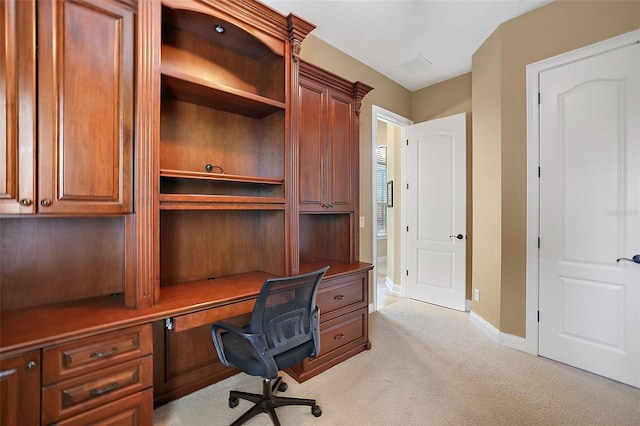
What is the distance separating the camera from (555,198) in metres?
2.42

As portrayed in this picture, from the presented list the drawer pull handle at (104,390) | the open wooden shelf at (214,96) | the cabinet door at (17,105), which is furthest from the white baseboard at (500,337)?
the cabinet door at (17,105)

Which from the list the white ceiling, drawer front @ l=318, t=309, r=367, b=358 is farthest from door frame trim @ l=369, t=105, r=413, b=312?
drawer front @ l=318, t=309, r=367, b=358

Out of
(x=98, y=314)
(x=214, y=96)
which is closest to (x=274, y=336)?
(x=98, y=314)

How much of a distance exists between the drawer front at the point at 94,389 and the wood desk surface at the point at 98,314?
0.21 metres

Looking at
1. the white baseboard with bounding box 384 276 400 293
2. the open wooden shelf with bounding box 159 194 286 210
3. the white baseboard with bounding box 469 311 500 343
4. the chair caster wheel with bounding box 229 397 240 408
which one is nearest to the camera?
the open wooden shelf with bounding box 159 194 286 210

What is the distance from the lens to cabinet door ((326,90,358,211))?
2627 mm

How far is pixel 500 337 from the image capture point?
9.00 feet

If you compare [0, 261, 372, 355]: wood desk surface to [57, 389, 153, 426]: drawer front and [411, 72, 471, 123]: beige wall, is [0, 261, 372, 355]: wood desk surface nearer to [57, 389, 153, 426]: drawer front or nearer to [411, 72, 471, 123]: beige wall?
[57, 389, 153, 426]: drawer front

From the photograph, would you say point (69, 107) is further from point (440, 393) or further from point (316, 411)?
point (440, 393)

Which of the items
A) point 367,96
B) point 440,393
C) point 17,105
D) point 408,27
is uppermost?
point 408,27

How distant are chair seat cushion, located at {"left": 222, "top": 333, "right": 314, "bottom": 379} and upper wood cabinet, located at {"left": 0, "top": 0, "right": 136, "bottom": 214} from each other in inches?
37.4

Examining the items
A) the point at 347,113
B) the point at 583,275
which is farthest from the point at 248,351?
the point at 583,275

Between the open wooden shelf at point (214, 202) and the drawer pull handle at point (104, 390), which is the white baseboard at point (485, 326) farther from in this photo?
the drawer pull handle at point (104, 390)

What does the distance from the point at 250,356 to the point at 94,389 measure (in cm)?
70
